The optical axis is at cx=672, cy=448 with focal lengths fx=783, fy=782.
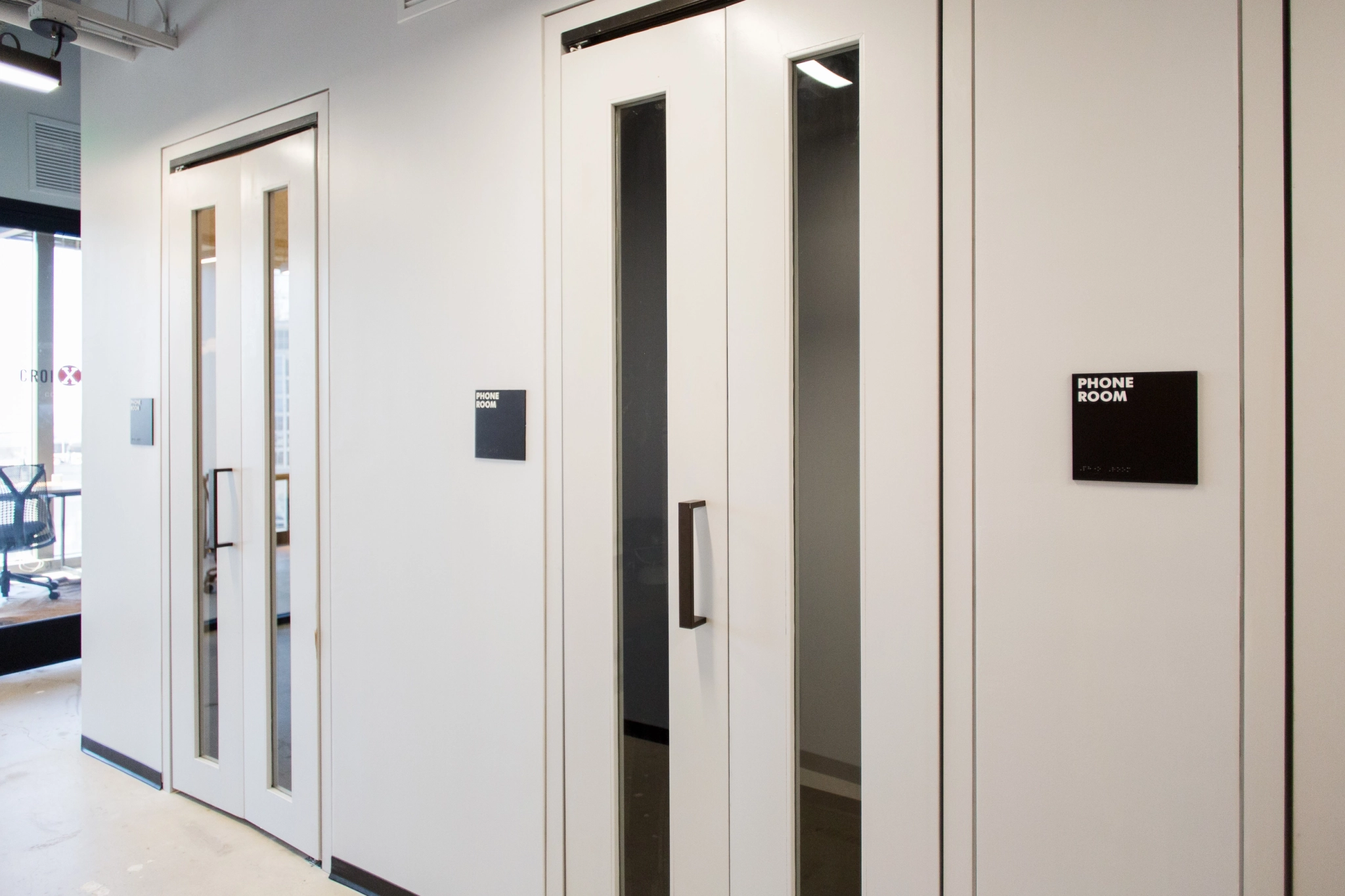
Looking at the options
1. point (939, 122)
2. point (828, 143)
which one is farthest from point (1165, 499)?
point (828, 143)

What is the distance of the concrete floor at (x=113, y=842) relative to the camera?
2.62m

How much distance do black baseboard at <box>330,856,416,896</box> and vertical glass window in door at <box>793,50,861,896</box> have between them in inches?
58.2

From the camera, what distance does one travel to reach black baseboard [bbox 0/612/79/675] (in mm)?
4684

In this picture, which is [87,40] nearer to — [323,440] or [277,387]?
[277,387]

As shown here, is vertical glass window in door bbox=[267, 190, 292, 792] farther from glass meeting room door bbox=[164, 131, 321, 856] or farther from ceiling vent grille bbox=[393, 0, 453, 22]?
ceiling vent grille bbox=[393, 0, 453, 22]

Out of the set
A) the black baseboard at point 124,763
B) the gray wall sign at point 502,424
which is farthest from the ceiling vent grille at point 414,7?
the black baseboard at point 124,763

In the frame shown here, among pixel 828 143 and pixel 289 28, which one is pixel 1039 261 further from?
pixel 289 28

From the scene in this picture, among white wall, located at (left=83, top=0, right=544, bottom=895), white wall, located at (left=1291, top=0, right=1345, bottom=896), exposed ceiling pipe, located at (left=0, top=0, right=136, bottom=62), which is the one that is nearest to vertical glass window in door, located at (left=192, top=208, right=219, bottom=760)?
white wall, located at (left=83, top=0, right=544, bottom=895)

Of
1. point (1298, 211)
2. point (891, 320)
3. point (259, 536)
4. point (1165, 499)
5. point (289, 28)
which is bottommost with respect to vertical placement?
point (259, 536)

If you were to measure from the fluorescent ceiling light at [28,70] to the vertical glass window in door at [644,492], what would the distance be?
2.79 meters

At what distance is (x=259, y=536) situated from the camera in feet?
9.77

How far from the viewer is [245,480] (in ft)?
9.90

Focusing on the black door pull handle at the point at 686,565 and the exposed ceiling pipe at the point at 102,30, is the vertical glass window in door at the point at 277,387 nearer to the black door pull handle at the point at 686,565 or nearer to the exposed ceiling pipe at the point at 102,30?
the exposed ceiling pipe at the point at 102,30

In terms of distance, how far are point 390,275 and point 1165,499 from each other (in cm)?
219
